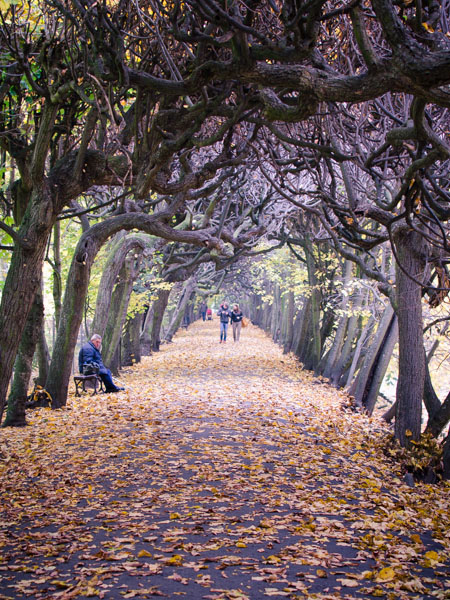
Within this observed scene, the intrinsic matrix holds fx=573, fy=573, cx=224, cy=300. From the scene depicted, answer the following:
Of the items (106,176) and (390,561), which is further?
(106,176)

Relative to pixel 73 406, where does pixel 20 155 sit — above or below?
above

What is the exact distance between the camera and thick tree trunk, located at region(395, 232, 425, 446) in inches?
339

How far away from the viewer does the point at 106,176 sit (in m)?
8.42

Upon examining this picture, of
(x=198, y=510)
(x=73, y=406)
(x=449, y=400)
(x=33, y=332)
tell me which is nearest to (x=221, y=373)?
(x=73, y=406)

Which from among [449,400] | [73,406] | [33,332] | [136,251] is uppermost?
[136,251]

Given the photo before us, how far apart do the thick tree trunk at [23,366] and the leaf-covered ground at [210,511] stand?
44 centimetres

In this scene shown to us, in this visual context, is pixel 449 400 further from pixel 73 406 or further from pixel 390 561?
pixel 73 406

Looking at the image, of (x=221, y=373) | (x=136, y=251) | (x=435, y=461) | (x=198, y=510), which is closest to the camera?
(x=198, y=510)

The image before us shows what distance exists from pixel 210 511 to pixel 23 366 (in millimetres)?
5842

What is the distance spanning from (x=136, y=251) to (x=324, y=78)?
1265cm

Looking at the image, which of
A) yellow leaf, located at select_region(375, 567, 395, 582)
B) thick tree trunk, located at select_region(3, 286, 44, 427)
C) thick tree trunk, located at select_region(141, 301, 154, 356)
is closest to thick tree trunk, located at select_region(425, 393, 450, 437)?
yellow leaf, located at select_region(375, 567, 395, 582)

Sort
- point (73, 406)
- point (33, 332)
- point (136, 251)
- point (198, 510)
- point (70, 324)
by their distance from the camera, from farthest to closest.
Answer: point (136, 251), point (73, 406), point (70, 324), point (33, 332), point (198, 510)

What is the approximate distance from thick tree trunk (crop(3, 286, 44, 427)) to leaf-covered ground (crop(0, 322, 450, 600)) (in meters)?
0.44

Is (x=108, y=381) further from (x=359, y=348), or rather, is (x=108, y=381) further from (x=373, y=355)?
(x=359, y=348)
